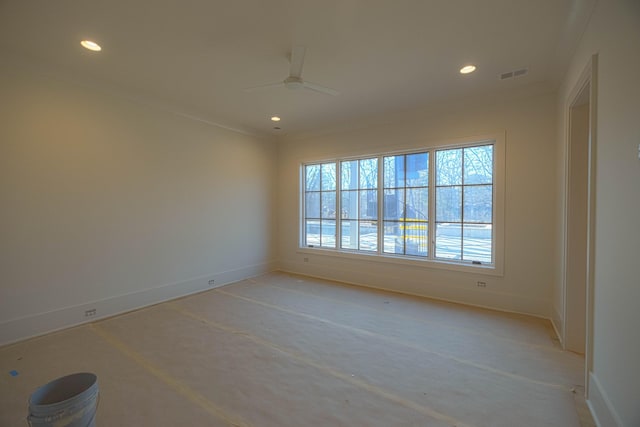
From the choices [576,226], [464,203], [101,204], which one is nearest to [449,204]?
[464,203]

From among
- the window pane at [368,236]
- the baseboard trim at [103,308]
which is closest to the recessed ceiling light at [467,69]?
the window pane at [368,236]

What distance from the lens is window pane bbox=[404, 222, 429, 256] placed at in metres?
4.55

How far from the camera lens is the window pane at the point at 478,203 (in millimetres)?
4020

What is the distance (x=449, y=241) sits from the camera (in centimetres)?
434

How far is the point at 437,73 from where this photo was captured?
328 centimetres

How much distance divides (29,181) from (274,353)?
126 inches

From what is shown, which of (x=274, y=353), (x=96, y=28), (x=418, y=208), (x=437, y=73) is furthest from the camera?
(x=418, y=208)

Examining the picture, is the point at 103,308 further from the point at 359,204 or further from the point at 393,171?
the point at 393,171

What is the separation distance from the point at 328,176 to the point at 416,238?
2133 millimetres

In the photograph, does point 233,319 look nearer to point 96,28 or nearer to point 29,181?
point 29,181

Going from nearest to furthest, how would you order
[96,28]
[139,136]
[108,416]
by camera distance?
[108,416]
[96,28]
[139,136]

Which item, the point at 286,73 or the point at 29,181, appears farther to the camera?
the point at 286,73

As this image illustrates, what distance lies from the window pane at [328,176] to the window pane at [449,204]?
203cm

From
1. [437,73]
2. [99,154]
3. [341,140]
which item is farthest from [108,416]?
[341,140]
